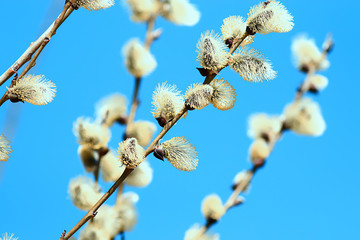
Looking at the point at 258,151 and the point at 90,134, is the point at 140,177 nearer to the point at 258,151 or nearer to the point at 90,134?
the point at 90,134

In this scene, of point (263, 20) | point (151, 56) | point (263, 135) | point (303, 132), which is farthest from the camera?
point (263, 135)

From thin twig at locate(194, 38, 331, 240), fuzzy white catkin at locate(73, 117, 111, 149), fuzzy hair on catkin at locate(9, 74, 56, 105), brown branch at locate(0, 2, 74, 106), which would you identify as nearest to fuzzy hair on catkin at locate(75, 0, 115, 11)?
brown branch at locate(0, 2, 74, 106)

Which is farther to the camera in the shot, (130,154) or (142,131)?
(142,131)

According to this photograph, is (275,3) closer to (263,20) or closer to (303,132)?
(263,20)

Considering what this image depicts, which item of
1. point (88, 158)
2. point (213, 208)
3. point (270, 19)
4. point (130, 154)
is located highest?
point (270, 19)

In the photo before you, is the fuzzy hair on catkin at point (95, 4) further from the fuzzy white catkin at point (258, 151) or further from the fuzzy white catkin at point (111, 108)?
the fuzzy white catkin at point (258, 151)

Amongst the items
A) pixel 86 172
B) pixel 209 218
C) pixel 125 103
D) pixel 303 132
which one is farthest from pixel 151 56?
pixel 303 132

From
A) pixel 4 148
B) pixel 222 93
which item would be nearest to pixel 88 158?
pixel 4 148

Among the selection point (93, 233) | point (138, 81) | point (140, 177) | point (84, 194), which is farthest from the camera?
point (138, 81)
